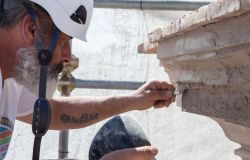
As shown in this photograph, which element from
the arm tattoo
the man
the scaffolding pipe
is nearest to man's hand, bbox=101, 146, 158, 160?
the man

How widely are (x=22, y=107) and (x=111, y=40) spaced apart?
3.43ft

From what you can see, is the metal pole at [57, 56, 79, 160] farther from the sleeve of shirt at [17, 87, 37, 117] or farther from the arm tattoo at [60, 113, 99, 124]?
the sleeve of shirt at [17, 87, 37, 117]

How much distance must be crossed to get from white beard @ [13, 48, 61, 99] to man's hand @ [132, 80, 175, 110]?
346mm

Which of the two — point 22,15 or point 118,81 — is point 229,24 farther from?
point 118,81

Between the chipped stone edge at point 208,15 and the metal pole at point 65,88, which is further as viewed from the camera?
the metal pole at point 65,88

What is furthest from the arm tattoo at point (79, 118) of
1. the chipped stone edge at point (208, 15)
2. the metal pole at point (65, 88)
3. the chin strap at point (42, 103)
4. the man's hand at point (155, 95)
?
the chipped stone edge at point (208, 15)

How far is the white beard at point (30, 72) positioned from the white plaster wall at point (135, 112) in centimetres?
117

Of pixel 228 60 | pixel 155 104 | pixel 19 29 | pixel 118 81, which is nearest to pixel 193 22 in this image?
pixel 228 60

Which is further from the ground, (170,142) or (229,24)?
(229,24)

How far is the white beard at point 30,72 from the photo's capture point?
1.51 metres

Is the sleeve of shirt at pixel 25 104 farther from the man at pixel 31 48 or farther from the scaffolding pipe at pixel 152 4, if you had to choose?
the scaffolding pipe at pixel 152 4

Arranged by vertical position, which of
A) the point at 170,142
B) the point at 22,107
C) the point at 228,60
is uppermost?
the point at 228,60

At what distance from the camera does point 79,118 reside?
2.06m

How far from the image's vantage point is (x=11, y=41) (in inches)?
58.6
